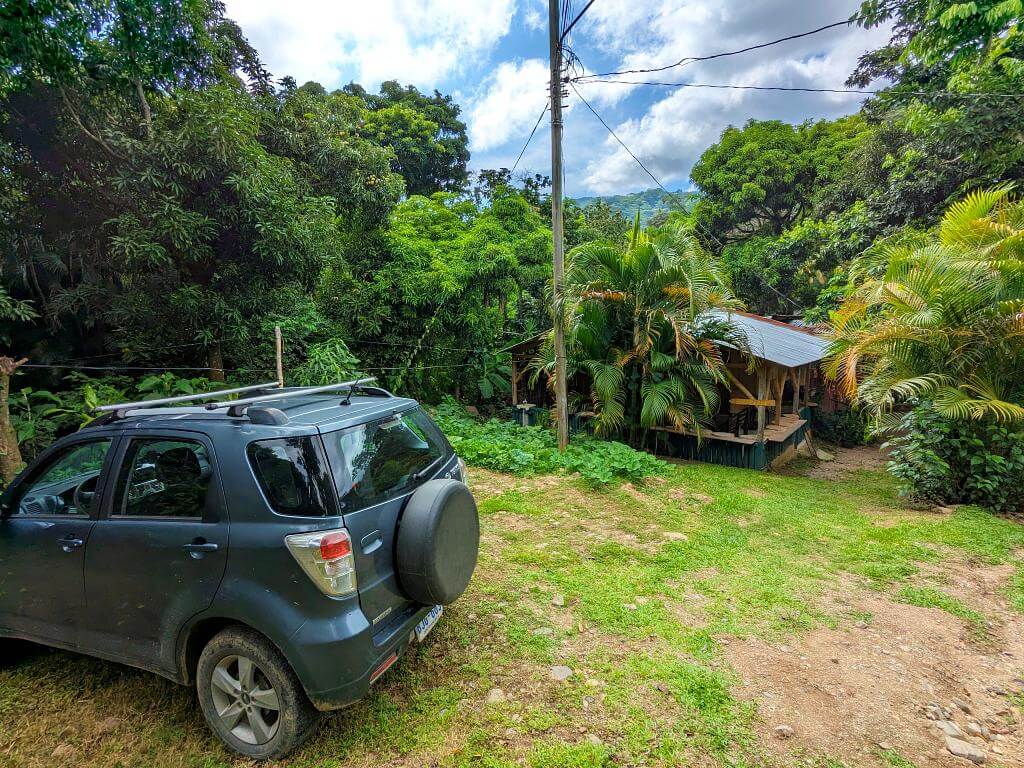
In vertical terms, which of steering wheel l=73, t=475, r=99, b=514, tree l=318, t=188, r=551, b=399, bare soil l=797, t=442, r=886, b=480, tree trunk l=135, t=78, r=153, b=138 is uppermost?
tree trunk l=135, t=78, r=153, b=138

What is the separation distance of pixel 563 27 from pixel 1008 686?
8331mm

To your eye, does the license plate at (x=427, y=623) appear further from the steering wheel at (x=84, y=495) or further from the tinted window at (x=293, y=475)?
the steering wheel at (x=84, y=495)

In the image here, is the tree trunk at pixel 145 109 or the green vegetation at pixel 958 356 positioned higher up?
the tree trunk at pixel 145 109

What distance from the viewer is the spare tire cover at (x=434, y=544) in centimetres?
229

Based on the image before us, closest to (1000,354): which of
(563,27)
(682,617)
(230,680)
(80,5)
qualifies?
(682,617)

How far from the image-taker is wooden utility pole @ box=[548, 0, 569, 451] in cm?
705

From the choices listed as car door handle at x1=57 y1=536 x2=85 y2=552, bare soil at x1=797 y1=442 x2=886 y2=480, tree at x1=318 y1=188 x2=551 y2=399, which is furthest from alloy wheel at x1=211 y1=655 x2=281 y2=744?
bare soil at x1=797 y1=442 x2=886 y2=480

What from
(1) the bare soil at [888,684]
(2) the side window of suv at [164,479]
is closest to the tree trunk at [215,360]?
(2) the side window of suv at [164,479]

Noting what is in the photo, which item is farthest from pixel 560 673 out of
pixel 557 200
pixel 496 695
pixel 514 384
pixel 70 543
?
pixel 514 384

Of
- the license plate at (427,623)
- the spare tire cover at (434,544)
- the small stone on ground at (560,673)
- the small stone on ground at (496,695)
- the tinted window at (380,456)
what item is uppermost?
the tinted window at (380,456)

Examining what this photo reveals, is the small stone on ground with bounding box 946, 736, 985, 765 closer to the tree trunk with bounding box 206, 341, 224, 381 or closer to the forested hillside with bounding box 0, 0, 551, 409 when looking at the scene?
the forested hillside with bounding box 0, 0, 551, 409

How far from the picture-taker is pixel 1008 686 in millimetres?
2715

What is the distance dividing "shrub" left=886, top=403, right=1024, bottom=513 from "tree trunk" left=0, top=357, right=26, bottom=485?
9913mm

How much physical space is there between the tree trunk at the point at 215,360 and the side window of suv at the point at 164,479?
5922 millimetres
